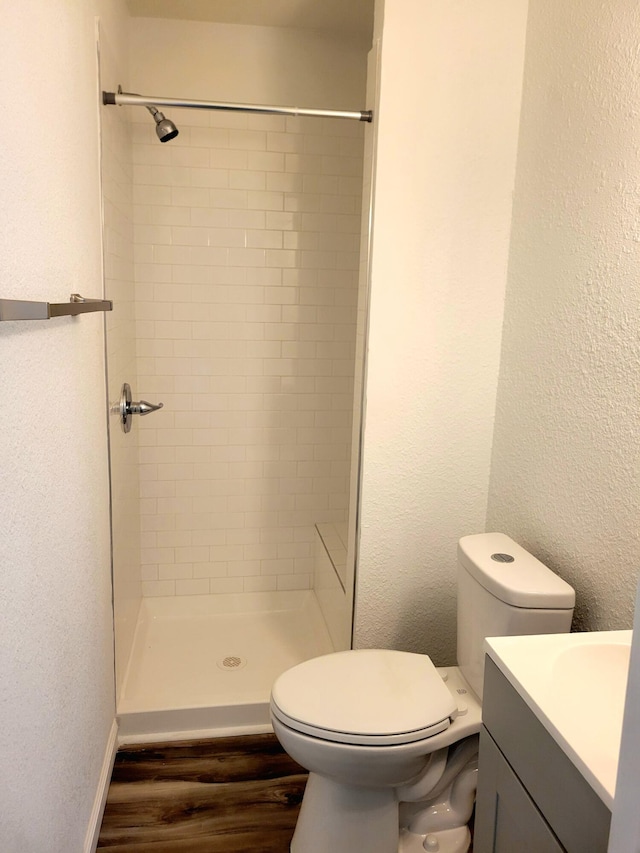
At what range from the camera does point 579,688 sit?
3.70 ft

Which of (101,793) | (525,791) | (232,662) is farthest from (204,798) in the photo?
(525,791)

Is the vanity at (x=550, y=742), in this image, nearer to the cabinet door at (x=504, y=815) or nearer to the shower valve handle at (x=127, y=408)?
the cabinet door at (x=504, y=815)

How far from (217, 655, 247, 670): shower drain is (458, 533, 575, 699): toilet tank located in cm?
100

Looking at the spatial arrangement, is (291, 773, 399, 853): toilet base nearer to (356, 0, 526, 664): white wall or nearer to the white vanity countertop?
(356, 0, 526, 664): white wall

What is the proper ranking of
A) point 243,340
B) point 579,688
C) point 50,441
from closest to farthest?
point 579,688 < point 50,441 < point 243,340

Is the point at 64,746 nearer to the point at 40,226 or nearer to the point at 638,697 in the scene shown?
Answer: the point at 40,226

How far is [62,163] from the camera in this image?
1.40 meters

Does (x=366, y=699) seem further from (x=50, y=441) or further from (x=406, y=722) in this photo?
(x=50, y=441)

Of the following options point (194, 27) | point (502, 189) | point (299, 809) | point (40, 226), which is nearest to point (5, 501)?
point (40, 226)

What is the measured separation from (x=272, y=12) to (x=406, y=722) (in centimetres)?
246

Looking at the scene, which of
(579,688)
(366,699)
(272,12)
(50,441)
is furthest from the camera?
(272,12)

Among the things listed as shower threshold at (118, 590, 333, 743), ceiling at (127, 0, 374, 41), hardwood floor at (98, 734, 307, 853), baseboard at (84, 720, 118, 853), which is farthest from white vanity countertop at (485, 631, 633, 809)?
ceiling at (127, 0, 374, 41)

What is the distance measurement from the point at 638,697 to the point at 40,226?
116 centimetres

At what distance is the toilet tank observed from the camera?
1587mm
